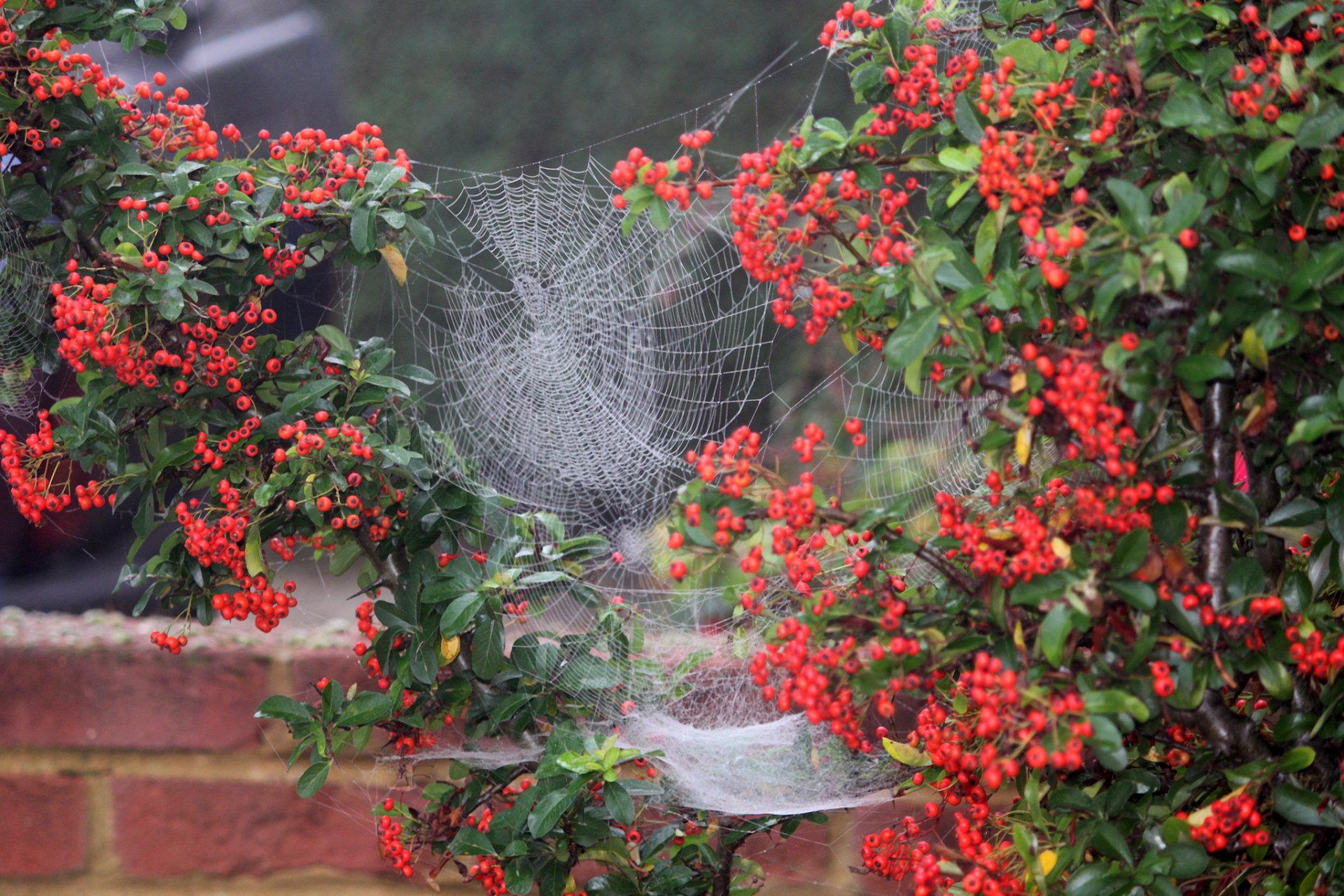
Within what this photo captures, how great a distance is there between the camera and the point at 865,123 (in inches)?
29.3

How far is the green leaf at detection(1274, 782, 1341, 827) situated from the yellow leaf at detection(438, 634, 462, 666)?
2.24 feet

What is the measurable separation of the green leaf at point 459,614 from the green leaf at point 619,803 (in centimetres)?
19

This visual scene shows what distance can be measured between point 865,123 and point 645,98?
5.38ft

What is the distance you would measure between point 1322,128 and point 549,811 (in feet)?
2.50

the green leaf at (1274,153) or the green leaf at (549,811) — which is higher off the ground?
the green leaf at (1274,153)

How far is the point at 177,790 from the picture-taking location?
4.37 ft

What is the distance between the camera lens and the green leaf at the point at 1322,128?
2.01 feet

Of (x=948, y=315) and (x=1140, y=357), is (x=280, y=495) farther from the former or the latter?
(x=1140, y=357)

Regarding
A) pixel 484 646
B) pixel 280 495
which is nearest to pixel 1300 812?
pixel 484 646

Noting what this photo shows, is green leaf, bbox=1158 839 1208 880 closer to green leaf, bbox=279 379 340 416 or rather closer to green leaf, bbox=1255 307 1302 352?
green leaf, bbox=1255 307 1302 352

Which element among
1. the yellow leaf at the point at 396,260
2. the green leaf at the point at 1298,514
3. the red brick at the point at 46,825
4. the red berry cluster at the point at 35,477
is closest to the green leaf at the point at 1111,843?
the green leaf at the point at 1298,514

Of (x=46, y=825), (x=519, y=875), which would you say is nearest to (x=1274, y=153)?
(x=519, y=875)

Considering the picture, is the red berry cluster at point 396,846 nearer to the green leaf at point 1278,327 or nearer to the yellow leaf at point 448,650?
the yellow leaf at point 448,650

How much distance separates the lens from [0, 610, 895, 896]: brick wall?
51.8 inches
